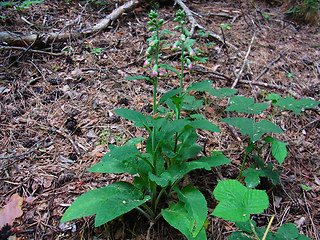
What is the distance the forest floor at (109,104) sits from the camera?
1.87 metres

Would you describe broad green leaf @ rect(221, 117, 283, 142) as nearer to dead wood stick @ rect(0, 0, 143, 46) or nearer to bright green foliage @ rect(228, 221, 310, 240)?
bright green foliage @ rect(228, 221, 310, 240)

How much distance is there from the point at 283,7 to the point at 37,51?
6.25 m

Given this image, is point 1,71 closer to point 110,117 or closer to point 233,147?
point 110,117

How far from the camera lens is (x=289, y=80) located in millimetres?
3506

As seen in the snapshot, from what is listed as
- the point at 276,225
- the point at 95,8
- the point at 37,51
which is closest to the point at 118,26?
the point at 95,8

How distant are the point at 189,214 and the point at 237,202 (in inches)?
19.8

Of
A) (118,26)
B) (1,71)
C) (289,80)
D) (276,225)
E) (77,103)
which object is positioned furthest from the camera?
(118,26)

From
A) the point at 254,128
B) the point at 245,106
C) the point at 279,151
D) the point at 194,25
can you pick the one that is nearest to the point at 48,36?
the point at 194,25

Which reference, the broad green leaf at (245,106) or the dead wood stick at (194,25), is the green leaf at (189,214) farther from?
the dead wood stick at (194,25)

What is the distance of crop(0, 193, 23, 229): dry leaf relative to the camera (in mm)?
1703

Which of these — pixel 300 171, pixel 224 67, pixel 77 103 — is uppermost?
pixel 224 67

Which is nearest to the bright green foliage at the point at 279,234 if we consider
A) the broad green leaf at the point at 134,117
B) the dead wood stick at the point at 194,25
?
the broad green leaf at the point at 134,117

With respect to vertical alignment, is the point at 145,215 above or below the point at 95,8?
below

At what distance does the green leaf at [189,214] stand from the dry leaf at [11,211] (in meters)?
1.20
